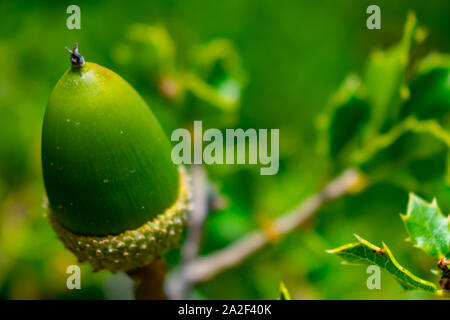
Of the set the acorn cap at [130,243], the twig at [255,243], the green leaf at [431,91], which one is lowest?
the acorn cap at [130,243]

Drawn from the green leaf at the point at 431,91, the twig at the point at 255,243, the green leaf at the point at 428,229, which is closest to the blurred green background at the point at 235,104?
the twig at the point at 255,243

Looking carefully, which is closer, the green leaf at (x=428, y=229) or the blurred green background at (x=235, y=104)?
the green leaf at (x=428, y=229)

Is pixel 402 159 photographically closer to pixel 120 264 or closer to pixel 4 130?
pixel 120 264

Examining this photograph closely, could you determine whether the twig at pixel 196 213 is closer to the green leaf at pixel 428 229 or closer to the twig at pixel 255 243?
the twig at pixel 255 243

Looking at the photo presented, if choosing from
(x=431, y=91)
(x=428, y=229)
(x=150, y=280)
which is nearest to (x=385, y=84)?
(x=431, y=91)

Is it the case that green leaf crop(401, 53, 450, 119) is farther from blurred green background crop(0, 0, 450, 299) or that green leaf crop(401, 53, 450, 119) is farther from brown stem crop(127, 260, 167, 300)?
brown stem crop(127, 260, 167, 300)

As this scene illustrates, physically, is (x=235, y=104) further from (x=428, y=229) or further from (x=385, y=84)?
(x=428, y=229)
